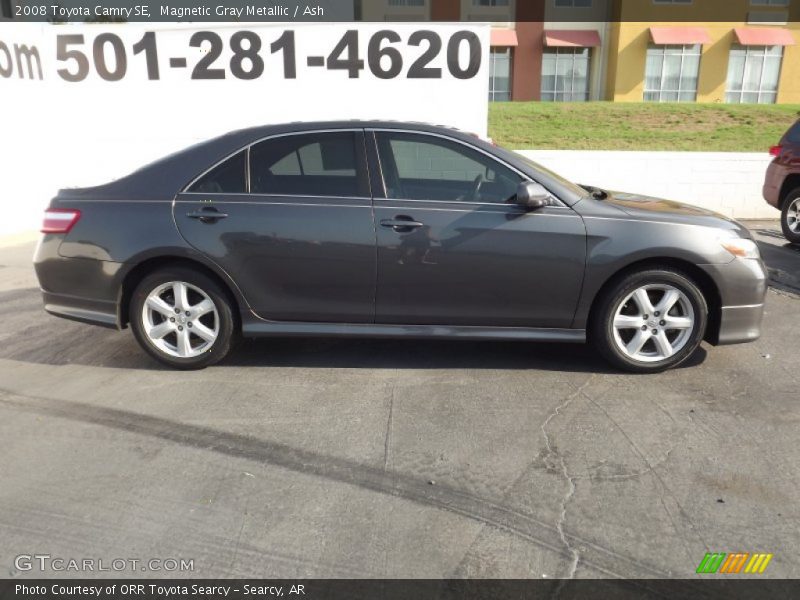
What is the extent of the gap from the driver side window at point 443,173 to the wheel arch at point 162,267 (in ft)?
4.05

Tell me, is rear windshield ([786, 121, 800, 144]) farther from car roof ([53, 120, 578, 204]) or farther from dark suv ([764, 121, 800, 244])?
car roof ([53, 120, 578, 204])

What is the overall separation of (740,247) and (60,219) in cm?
452

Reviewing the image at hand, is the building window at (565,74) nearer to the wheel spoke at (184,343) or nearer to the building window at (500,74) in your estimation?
the building window at (500,74)

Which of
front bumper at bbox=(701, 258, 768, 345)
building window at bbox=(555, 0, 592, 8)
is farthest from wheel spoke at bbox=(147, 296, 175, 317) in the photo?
building window at bbox=(555, 0, 592, 8)

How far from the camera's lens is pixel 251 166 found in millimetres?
4250

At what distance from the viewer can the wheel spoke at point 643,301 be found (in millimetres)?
4105

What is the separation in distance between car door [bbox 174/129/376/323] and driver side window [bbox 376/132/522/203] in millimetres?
190

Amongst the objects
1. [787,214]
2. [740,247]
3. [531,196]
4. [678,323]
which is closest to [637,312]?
[678,323]

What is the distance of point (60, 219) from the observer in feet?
14.1

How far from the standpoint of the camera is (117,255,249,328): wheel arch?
4234 millimetres

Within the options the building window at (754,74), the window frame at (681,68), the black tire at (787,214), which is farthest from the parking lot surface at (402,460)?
the building window at (754,74)
